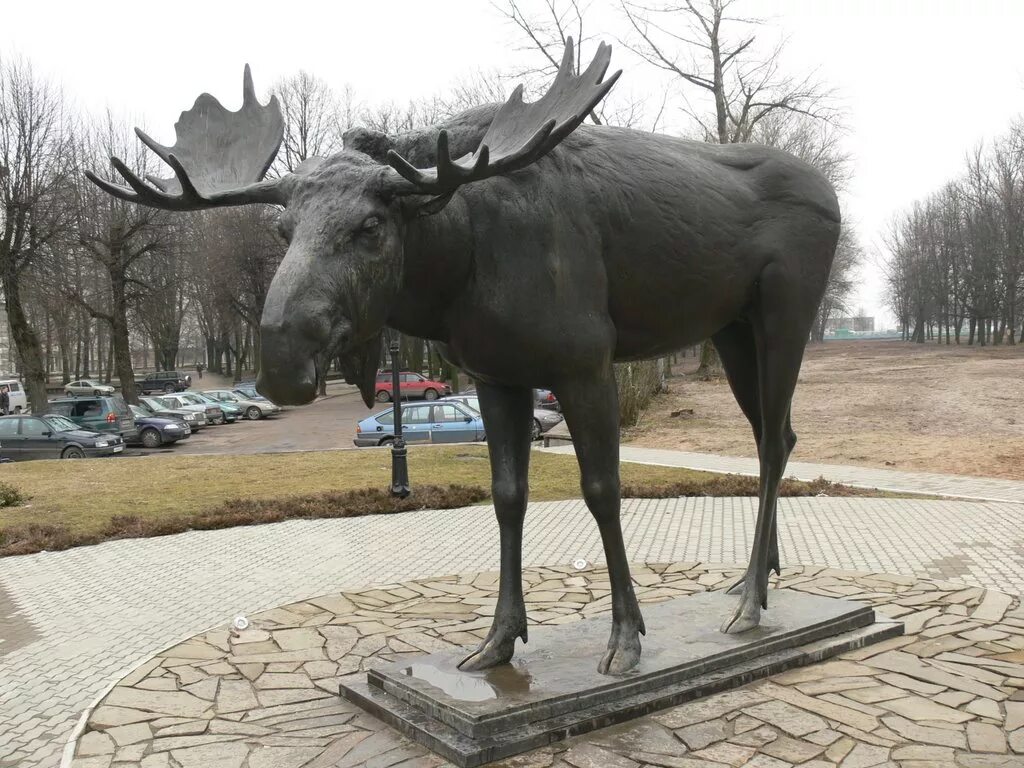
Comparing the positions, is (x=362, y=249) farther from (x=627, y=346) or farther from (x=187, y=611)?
(x=187, y=611)

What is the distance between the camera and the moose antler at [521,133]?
115 inches

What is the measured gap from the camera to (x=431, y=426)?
21438 millimetres

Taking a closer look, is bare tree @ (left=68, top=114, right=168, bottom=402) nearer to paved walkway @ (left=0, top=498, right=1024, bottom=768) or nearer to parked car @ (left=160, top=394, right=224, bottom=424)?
parked car @ (left=160, top=394, right=224, bottom=424)

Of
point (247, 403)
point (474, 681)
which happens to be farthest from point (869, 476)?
point (247, 403)

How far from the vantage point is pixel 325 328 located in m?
2.96

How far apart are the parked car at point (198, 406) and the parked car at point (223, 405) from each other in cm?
16

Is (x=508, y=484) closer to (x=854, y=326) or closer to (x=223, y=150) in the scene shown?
(x=223, y=150)

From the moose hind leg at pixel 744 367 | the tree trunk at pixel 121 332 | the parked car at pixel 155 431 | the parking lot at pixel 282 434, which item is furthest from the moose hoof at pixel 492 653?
the tree trunk at pixel 121 332

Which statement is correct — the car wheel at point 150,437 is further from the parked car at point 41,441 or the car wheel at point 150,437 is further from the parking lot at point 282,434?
the parked car at point 41,441

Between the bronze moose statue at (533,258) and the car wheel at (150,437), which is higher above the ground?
the bronze moose statue at (533,258)

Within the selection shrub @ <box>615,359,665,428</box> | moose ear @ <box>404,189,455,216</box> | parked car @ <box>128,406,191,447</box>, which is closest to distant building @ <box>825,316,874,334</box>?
shrub @ <box>615,359,665,428</box>

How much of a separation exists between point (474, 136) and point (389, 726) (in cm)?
267

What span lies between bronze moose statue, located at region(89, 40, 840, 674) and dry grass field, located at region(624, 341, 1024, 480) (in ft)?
36.4

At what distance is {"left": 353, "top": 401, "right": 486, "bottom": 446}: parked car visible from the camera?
69.8 ft
